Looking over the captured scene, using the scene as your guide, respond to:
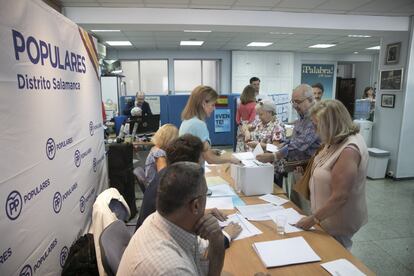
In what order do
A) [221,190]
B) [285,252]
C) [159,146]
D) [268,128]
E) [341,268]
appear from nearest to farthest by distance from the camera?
[341,268], [285,252], [221,190], [159,146], [268,128]

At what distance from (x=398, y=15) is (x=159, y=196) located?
566 cm

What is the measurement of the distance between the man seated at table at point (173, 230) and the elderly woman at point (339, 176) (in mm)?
917

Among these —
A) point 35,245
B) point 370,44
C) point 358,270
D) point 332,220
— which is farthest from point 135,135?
point 370,44

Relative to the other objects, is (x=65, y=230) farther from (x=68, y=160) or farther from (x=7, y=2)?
(x=7, y=2)

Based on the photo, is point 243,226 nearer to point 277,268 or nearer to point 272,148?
point 277,268

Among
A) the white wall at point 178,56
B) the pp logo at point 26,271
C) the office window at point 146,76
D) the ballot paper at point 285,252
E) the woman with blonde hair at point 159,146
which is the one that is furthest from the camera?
the office window at point 146,76

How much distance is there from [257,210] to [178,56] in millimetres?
8498

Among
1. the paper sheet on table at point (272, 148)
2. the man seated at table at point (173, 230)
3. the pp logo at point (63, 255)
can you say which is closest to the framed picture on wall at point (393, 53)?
the paper sheet on table at point (272, 148)

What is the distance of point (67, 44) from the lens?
2.53m

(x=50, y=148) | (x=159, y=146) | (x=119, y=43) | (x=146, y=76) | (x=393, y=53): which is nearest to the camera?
(x=50, y=148)

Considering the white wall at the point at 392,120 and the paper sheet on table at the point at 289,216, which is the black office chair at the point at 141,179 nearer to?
the paper sheet on table at the point at 289,216

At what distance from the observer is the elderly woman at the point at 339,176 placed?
5.43 feet

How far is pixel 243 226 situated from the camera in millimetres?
1796

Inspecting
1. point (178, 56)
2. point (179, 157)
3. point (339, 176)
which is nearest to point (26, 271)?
point (179, 157)
